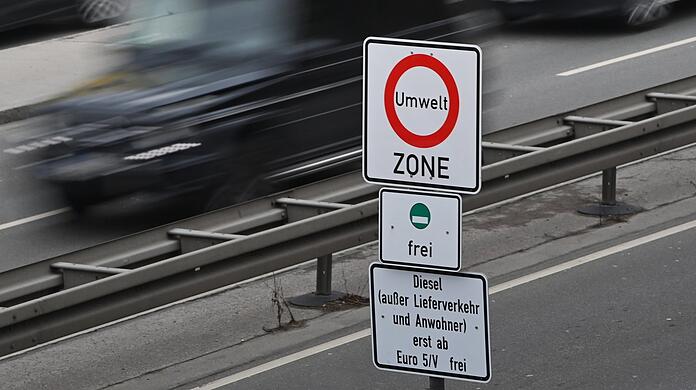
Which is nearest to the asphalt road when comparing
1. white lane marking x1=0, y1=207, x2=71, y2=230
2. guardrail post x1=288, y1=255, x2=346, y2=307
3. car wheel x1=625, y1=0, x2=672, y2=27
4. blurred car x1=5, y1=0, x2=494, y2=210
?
white lane marking x1=0, y1=207, x2=71, y2=230

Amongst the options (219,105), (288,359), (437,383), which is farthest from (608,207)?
(437,383)

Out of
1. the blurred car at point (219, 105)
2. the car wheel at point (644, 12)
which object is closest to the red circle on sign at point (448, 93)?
the blurred car at point (219, 105)

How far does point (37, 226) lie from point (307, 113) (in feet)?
7.83

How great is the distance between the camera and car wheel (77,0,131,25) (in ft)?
68.9

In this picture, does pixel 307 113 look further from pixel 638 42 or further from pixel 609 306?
pixel 638 42

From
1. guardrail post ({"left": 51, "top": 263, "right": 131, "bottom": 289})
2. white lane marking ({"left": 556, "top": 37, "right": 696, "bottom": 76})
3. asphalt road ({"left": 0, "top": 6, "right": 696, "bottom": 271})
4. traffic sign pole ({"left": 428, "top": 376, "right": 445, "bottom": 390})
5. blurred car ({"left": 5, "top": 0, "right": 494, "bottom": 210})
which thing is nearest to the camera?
traffic sign pole ({"left": 428, "top": 376, "right": 445, "bottom": 390})

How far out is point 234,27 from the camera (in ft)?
42.2

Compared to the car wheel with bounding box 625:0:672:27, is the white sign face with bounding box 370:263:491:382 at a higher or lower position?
higher

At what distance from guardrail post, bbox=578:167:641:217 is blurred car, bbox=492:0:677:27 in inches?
296

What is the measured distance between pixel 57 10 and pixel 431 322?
15139 millimetres

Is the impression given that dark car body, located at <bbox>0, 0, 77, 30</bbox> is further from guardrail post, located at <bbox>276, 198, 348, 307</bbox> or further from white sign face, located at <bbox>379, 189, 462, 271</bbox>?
white sign face, located at <bbox>379, 189, 462, 271</bbox>

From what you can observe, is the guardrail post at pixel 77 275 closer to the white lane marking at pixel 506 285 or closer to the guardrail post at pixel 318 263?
the white lane marking at pixel 506 285

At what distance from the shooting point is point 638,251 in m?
11.1

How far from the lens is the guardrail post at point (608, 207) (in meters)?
12.0
